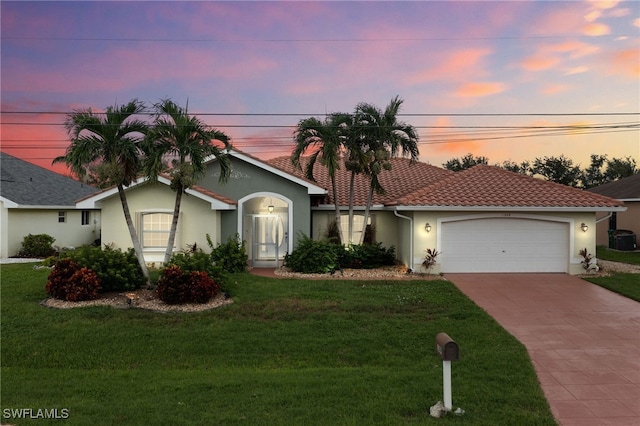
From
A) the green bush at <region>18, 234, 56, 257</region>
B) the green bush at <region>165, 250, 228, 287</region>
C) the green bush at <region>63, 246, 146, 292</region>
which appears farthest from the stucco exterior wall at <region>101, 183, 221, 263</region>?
the green bush at <region>18, 234, 56, 257</region>

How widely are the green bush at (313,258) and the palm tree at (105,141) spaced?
656 cm

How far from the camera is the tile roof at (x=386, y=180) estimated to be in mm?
17969

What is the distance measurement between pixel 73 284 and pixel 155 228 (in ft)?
18.9

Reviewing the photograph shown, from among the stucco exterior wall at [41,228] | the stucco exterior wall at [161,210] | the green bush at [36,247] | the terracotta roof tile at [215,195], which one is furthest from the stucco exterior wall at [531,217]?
the stucco exterior wall at [41,228]

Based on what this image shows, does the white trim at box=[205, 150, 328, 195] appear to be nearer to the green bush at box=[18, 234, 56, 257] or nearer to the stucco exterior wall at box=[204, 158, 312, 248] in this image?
the stucco exterior wall at box=[204, 158, 312, 248]

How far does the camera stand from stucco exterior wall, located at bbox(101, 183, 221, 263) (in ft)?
50.4

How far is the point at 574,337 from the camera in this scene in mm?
7945

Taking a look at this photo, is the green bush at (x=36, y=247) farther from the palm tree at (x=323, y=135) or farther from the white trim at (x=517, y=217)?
the white trim at (x=517, y=217)

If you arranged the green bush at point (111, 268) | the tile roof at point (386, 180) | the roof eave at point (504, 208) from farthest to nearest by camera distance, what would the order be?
the tile roof at point (386, 180) → the roof eave at point (504, 208) → the green bush at point (111, 268)

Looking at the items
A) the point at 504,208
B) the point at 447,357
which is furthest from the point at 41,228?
the point at 447,357

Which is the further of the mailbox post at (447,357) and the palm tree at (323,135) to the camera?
the palm tree at (323,135)

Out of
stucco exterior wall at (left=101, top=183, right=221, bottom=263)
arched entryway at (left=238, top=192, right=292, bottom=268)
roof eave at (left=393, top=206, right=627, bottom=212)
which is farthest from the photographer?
arched entryway at (left=238, top=192, right=292, bottom=268)

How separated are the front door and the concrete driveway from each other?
689 centimetres

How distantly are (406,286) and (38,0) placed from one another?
568 inches
